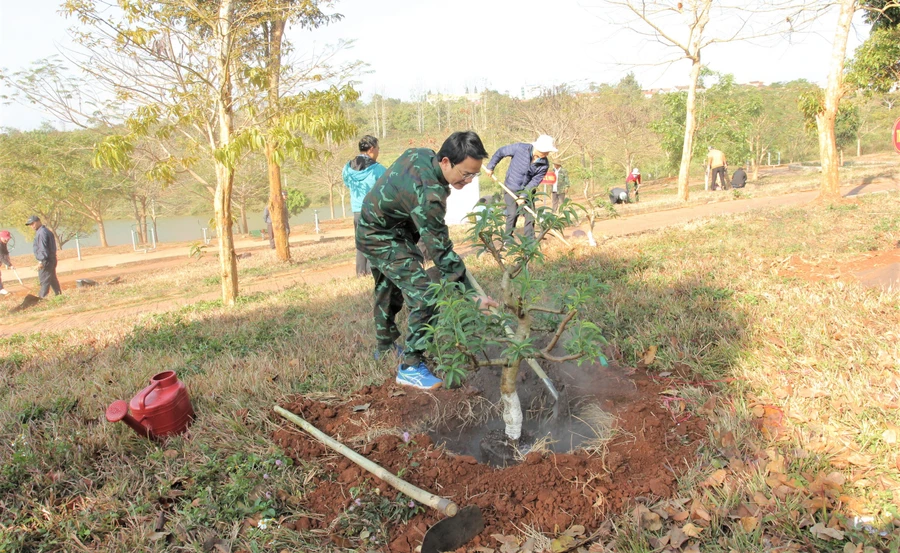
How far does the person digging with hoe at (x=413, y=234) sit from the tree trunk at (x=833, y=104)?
10.5 meters

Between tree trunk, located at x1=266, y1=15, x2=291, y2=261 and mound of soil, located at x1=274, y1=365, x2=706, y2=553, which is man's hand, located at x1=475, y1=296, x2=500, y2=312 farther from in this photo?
tree trunk, located at x1=266, y1=15, x2=291, y2=261

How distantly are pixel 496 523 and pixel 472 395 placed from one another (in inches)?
45.8

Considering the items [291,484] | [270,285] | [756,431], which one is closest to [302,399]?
[291,484]

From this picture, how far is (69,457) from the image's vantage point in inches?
116

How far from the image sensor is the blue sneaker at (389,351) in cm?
404

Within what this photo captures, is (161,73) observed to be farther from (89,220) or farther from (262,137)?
(89,220)

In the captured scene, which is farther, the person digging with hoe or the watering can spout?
the person digging with hoe

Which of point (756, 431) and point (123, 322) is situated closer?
point (756, 431)

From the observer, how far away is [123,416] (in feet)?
9.66

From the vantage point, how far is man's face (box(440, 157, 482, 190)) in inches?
118

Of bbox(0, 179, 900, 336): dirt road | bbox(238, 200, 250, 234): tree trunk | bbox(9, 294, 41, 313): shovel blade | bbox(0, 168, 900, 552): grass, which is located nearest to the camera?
bbox(0, 168, 900, 552): grass

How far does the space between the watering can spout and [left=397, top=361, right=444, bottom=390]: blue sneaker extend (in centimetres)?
151

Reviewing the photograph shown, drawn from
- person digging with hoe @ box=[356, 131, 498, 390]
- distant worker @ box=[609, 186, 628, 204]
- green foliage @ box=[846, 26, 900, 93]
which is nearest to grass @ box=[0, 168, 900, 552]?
person digging with hoe @ box=[356, 131, 498, 390]

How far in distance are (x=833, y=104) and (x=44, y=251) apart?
15.4 m
